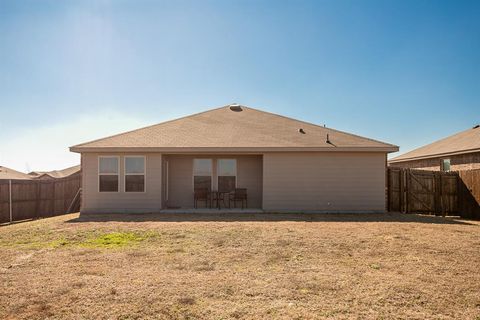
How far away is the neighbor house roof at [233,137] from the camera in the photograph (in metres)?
12.7

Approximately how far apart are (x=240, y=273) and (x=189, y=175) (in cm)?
944

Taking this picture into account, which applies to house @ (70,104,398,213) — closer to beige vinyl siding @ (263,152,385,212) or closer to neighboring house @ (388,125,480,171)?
beige vinyl siding @ (263,152,385,212)

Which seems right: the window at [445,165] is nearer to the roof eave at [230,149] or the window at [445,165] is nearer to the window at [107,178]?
the roof eave at [230,149]

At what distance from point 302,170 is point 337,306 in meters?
9.50

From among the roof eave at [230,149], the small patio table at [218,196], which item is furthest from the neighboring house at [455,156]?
the small patio table at [218,196]

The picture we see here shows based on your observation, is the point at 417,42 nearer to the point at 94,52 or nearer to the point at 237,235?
the point at 237,235

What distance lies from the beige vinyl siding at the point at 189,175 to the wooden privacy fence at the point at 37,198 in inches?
225

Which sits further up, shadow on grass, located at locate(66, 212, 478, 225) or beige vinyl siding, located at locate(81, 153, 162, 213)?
beige vinyl siding, located at locate(81, 153, 162, 213)

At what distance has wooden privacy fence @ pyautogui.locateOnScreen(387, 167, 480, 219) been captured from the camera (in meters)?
13.6

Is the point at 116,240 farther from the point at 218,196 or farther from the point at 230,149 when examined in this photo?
the point at 218,196

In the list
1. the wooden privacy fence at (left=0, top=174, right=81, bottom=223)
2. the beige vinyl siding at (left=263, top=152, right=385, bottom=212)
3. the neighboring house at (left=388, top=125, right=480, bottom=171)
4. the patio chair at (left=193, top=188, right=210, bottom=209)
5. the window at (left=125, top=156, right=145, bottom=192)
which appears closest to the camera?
the wooden privacy fence at (left=0, top=174, right=81, bottom=223)

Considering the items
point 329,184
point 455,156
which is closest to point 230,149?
point 329,184

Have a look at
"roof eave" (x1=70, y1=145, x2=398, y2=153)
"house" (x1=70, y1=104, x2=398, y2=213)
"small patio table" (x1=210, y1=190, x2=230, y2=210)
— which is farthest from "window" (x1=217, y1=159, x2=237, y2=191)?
Answer: "roof eave" (x1=70, y1=145, x2=398, y2=153)

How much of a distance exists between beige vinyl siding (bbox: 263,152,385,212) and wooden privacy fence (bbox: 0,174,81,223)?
10150 millimetres
